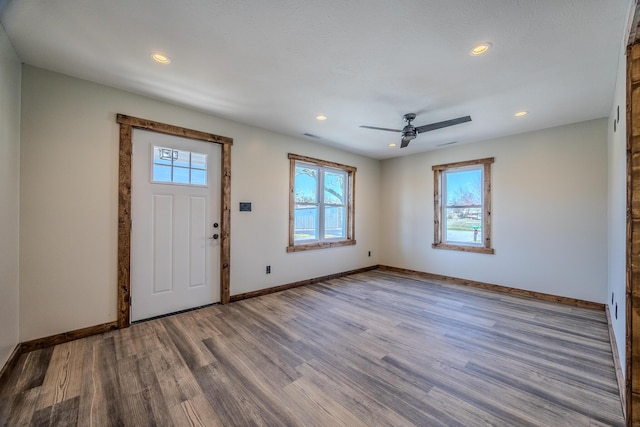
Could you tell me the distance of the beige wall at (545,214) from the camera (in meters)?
3.69

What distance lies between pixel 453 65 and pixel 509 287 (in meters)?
3.81

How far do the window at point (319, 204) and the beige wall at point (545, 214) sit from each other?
1.72 m

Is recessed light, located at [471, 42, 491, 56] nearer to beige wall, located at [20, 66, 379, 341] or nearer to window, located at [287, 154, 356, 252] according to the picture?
window, located at [287, 154, 356, 252]

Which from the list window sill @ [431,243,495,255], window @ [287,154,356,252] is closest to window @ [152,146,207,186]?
window @ [287,154,356,252]

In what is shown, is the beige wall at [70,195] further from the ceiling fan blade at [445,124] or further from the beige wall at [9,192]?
the ceiling fan blade at [445,124]

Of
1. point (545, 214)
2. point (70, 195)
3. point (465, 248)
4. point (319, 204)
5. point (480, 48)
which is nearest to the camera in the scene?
point (480, 48)

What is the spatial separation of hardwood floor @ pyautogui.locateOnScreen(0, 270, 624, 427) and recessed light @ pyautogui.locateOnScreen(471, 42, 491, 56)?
8.70 feet

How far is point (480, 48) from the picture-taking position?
7.06 feet

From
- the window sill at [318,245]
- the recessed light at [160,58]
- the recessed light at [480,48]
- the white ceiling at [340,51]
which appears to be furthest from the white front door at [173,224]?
the recessed light at [480,48]

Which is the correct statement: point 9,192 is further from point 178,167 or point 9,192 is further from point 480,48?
point 480,48

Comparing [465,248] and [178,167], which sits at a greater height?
[178,167]

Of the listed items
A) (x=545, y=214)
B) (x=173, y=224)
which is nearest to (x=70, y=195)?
(x=173, y=224)

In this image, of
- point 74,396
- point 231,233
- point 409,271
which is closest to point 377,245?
point 409,271

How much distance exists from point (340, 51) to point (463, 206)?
4.03m
